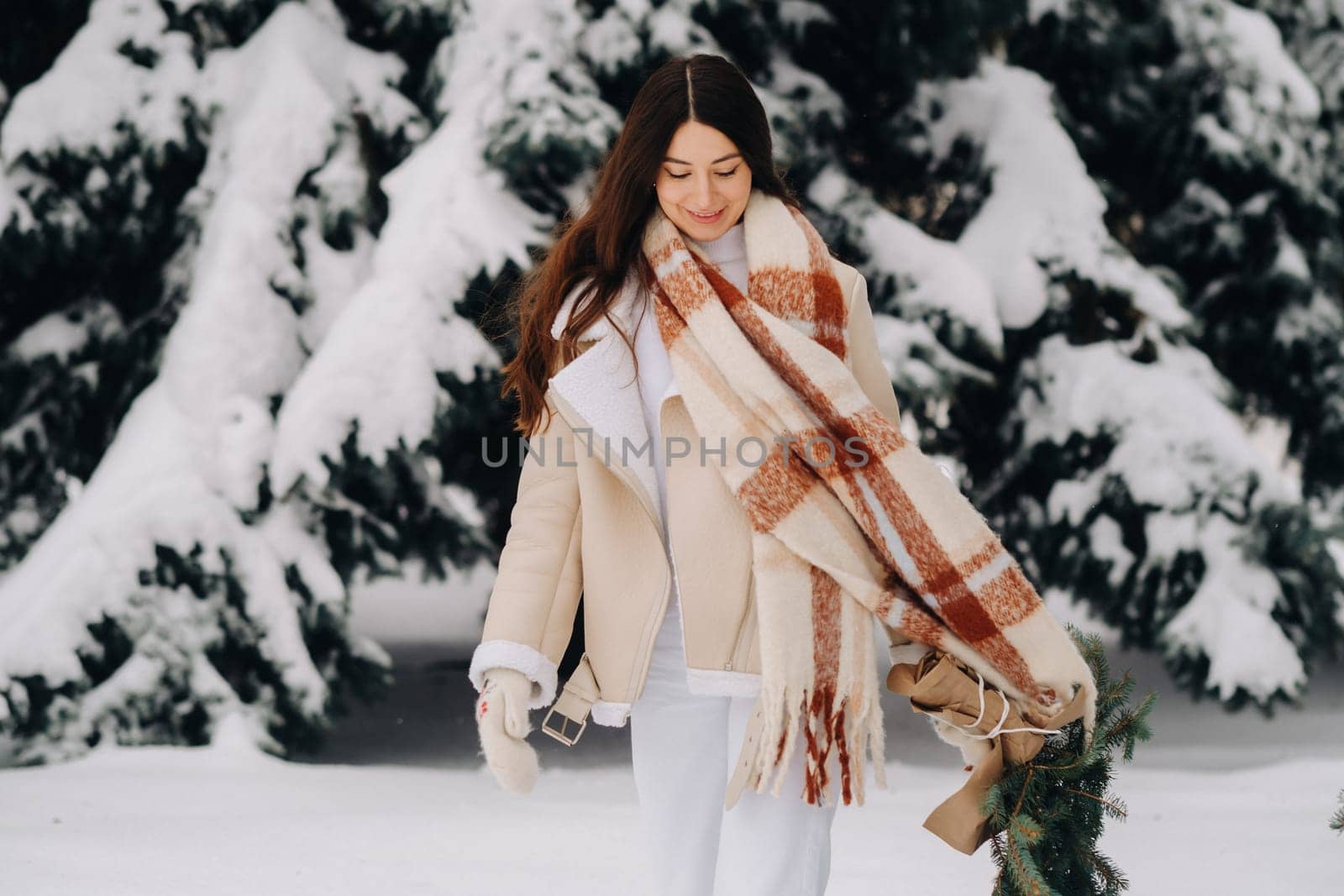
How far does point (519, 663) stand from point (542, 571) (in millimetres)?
155

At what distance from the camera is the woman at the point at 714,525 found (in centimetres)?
197

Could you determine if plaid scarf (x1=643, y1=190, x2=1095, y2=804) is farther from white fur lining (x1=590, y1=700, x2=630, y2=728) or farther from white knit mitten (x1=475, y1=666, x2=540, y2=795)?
white knit mitten (x1=475, y1=666, x2=540, y2=795)

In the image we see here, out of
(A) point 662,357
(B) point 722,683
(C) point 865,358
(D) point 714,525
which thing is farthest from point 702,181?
(B) point 722,683

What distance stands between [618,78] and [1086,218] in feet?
6.54

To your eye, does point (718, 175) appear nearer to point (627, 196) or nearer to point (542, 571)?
point (627, 196)

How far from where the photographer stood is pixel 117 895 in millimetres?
3455

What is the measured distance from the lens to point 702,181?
2.11m

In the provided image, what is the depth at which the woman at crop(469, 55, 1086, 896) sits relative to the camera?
197 centimetres

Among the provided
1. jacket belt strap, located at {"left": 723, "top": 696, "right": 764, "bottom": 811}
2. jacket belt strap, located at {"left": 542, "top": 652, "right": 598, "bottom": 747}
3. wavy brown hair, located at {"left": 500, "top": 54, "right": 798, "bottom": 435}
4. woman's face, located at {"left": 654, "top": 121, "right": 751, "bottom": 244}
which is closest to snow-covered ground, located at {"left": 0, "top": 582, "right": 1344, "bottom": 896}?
jacket belt strap, located at {"left": 542, "top": 652, "right": 598, "bottom": 747}

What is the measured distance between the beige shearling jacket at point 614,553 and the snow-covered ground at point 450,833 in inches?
69.0

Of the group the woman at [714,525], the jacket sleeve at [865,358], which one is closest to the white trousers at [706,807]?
the woman at [714,525]

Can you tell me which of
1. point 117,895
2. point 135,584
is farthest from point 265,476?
point 117,895

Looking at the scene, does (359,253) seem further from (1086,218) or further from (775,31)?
(1086,218)

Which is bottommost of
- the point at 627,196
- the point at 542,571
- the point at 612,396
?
the point at 542,571
